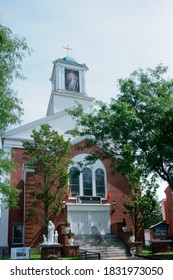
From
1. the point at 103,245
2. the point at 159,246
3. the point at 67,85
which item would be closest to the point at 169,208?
the point at 103,245

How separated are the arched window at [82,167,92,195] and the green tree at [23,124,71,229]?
136 inches

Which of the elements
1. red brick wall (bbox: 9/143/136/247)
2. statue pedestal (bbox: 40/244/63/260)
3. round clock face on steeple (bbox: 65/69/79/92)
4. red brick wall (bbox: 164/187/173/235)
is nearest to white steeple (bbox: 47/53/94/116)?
round clock face on steeple (bbox: 65/69/79/92)

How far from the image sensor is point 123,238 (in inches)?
881

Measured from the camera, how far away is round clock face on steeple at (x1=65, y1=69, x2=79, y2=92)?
3394cm

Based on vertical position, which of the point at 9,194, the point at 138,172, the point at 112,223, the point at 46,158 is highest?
the point at 46,158

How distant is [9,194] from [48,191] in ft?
27.1

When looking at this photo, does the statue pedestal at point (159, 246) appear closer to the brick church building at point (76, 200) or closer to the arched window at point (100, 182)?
the brick church building at point (76, 200)

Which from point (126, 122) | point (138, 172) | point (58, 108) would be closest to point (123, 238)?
point (138, 172)

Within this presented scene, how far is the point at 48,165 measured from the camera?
20.8 metres

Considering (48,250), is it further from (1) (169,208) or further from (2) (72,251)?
(1) (169,208)

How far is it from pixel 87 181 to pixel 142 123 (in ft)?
38.1

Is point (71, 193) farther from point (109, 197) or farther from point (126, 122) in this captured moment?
point (126, 122)

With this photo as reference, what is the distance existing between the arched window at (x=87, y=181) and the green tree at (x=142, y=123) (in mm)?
8918

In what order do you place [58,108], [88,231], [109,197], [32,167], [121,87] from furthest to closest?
[58,108]
[109,197]
[88,231]
[32,167]
[121,87]
